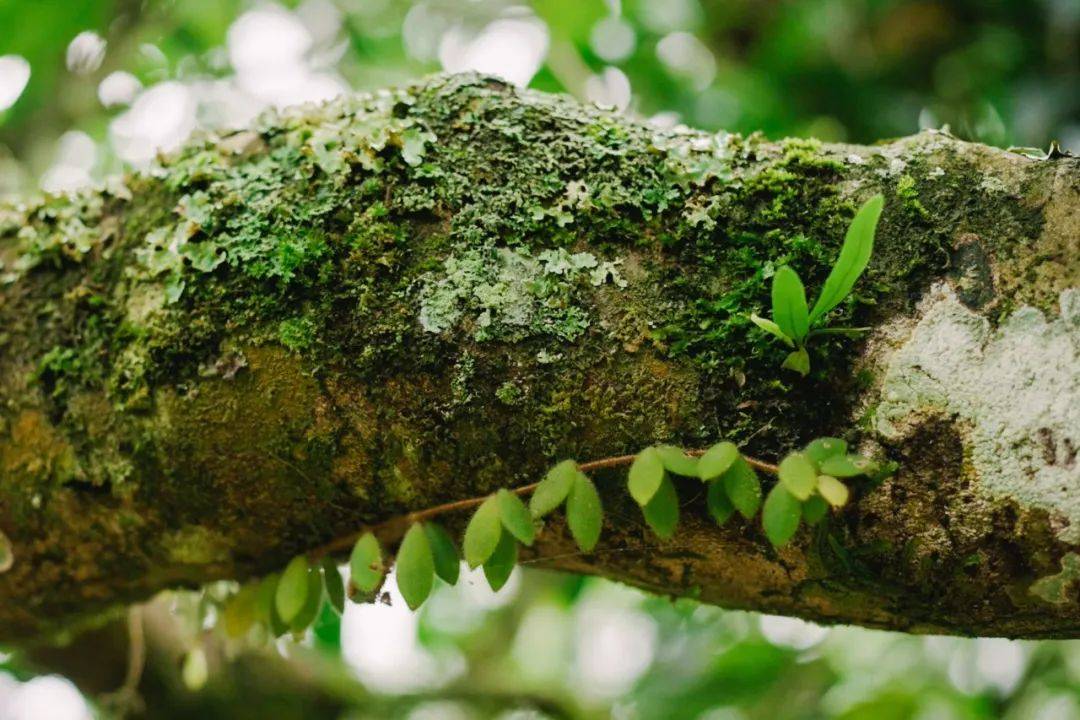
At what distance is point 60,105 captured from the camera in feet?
8.55

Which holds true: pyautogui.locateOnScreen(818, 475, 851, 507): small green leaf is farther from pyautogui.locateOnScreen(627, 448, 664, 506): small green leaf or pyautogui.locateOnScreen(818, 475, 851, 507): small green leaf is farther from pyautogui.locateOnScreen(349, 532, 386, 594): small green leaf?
pyautogui.locateOnScreen(349, 532, 386, 594): small green leaf

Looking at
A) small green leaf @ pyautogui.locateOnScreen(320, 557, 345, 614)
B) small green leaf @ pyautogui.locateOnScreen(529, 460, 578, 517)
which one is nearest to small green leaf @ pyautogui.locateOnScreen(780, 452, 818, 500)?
small green leaf @ pyautogui.locateOnScreen(529, 460, 578, 517)

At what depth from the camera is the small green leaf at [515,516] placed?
0.94 m

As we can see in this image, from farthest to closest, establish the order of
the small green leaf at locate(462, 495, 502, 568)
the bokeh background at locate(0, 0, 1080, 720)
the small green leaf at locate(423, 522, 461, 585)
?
the bokeh background at locate(0, 0, 1080, 720), the small green leaf at locate(423, 522, 461, 585), the small green leaf at locate(462, 495, 502, 568)

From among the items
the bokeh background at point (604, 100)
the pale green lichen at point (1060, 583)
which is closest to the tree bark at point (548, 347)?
the pale green lichen at point (1060, 583)

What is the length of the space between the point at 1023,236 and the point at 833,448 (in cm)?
32

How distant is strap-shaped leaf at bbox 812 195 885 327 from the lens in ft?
2.84

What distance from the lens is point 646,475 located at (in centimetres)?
90

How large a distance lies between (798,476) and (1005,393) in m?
0.23

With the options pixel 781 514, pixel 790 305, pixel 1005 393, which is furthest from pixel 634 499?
pixel 1005 393

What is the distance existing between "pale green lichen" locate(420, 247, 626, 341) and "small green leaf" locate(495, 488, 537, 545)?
0.18 metres

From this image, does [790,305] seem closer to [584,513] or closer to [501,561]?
[584,513]

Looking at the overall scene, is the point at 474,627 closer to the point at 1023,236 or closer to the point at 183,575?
the point at 183,575

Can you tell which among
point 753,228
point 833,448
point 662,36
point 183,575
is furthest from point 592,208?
point 662,36
